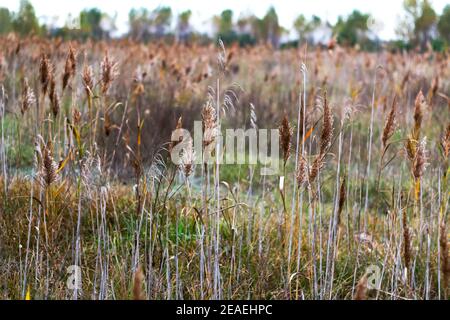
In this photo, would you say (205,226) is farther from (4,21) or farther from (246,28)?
(246,28)

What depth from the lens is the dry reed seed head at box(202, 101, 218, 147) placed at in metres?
2.04

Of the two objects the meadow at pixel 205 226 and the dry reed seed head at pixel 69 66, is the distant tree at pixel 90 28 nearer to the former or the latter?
the meadow at pixel 205 226

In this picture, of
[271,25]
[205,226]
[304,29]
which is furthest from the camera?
[271,25]

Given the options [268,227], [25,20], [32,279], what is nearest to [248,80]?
[25,20]

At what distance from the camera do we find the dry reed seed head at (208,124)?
80.5 inches

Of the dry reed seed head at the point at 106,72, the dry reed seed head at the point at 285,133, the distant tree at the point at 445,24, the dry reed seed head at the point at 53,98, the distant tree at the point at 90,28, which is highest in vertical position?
the distant tree at the point at 445,24

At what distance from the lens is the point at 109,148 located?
4.44m

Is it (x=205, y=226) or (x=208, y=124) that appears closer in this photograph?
(x=208, y=124)

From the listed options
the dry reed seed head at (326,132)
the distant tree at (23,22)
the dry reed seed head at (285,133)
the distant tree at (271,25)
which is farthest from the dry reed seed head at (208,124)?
the distant tree at (271,25)

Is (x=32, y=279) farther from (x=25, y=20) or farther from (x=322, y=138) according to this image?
(x=25, y=20)

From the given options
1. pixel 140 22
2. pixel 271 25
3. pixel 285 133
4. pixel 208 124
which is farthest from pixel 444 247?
pixel 271 25

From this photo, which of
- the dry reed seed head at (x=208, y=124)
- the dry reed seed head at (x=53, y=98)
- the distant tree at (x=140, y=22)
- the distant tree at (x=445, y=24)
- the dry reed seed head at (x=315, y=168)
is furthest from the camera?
the distant tree at (x=445, y=24)

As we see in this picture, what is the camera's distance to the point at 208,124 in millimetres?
2057

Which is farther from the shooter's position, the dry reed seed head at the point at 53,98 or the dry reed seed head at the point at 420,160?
the dry reed seed head at the point at 53,98
